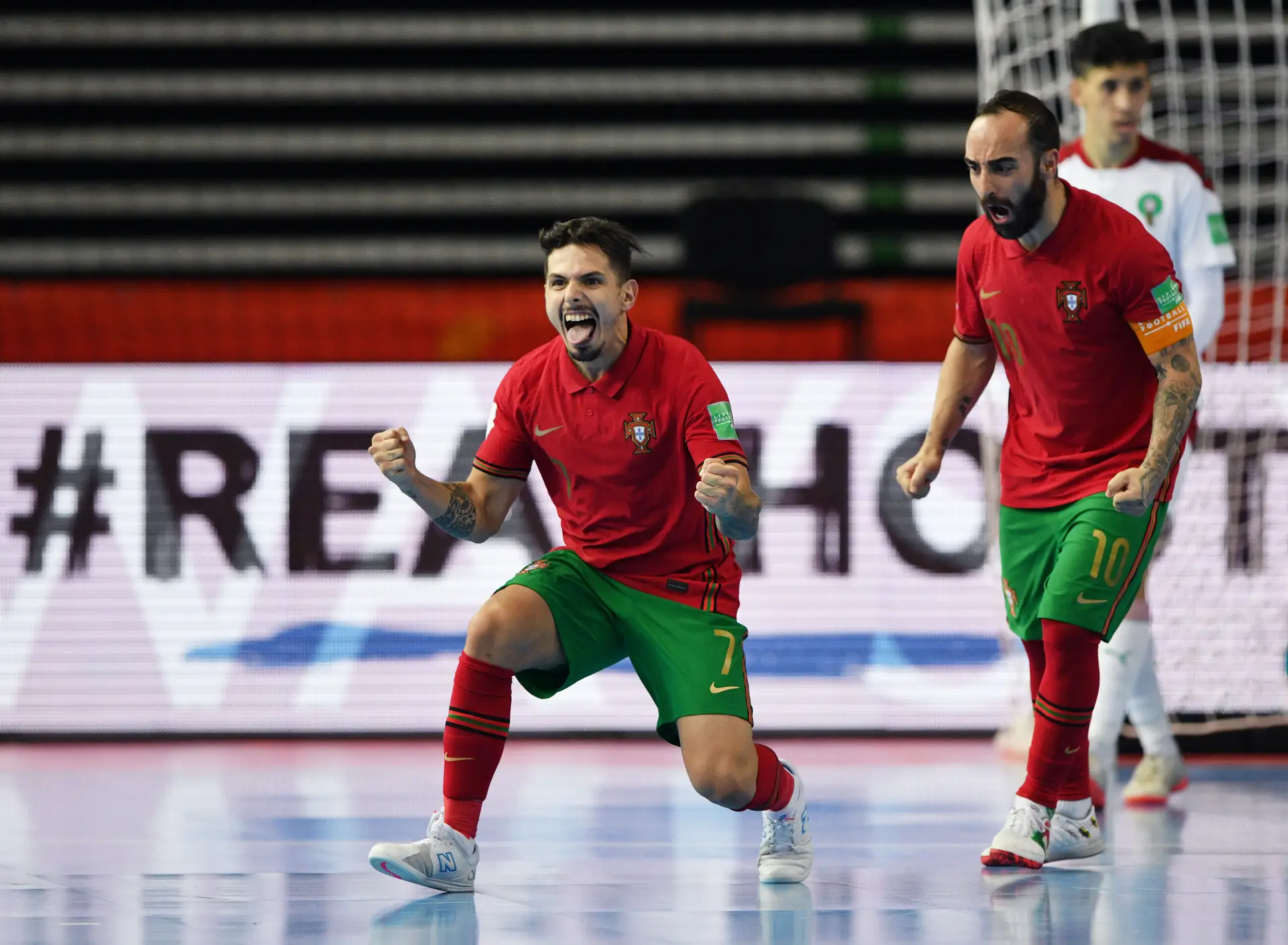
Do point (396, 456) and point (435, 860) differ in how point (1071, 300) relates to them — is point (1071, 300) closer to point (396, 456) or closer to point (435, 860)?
point (396, 456)

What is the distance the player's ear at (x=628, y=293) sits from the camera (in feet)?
14.1

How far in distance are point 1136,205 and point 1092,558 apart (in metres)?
1.81

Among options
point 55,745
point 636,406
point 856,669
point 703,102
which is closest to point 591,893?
point 636,406

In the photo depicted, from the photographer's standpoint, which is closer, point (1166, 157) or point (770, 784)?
point (770, 784)

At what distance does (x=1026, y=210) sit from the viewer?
172 inches

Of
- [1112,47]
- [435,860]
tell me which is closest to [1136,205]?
[1112,47]

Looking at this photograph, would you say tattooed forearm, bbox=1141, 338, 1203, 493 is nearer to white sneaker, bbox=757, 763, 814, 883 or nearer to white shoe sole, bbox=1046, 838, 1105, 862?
white shoe sole, bbox=1046, 838, 1105, 862

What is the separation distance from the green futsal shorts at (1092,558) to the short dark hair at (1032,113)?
90 cm

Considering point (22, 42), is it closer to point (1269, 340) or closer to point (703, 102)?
point (703, 102)

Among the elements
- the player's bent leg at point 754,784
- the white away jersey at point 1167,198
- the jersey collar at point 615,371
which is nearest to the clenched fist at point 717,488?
the jersey collar at point 615,371

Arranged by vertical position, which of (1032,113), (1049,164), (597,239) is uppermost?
(1032,113)

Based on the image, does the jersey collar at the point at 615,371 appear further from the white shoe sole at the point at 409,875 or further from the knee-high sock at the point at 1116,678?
the knee-high sock at the point at 1116,678

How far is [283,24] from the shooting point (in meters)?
10.6

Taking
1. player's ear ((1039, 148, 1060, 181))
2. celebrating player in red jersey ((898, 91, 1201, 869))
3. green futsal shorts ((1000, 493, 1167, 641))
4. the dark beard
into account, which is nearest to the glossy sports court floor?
celebrating player in red jersey ((898, 91, 1201, 869))
